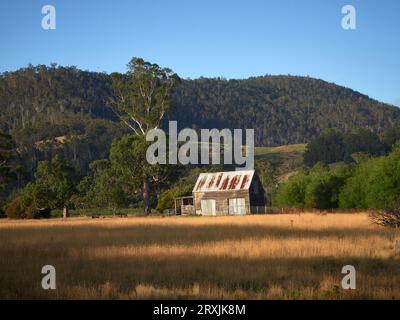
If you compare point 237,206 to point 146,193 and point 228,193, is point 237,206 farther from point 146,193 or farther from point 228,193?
point 146,193

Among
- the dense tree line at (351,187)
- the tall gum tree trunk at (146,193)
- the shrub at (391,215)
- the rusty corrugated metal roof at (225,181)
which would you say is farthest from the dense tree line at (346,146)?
the shrub at (391,215)

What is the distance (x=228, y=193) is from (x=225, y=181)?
224 centimetres

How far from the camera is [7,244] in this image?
75.6 feet

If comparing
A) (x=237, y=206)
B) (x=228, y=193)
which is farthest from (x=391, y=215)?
(x=228, y=193)

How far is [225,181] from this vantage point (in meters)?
68.7

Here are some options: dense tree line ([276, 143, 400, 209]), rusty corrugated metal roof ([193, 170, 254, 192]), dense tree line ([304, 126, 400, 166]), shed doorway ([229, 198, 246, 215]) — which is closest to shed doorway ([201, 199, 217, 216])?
rusty corrugated metal roof ([193, 170, 254, 192])

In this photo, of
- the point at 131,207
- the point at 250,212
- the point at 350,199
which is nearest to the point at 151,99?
the point at 131,207

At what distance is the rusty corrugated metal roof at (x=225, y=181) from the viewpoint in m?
66.6

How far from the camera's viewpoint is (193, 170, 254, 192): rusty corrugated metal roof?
66562 mm

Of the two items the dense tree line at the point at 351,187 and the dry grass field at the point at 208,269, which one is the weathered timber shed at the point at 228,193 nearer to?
the dense tree line at the point at 351,187

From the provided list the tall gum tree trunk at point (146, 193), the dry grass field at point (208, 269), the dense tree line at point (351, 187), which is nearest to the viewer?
the dry grass field at point (208, 269)

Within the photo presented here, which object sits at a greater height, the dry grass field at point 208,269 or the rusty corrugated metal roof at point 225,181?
the rusty corrugated metal roof at point 225,181

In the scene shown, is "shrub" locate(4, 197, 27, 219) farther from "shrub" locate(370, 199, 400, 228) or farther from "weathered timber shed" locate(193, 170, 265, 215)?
"shrub" locate(370, 199, 400, 228)
